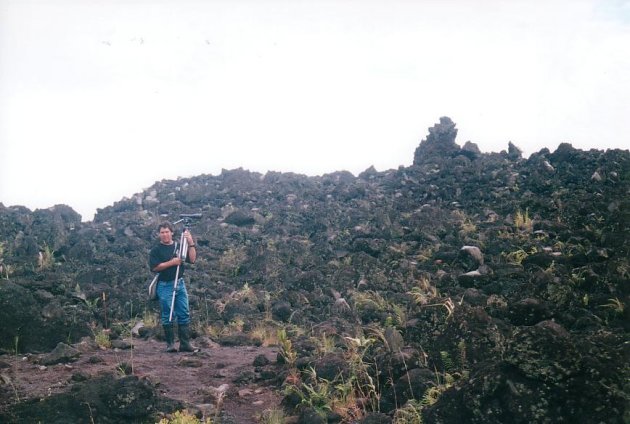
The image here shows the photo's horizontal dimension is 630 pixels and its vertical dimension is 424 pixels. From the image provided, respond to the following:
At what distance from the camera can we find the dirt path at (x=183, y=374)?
15.3ft

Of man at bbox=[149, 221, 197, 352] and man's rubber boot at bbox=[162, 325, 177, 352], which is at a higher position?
man at bbox=[149, 221, 197, 352]

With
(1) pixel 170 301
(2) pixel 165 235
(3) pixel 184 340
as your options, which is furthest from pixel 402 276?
(2) pixel 165 235

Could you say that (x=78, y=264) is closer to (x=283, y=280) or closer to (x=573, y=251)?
(x=283, y=280)

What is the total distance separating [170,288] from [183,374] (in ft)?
5.07

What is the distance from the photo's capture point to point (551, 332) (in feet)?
10.1

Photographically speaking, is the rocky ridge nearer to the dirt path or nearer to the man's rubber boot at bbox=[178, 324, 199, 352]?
the dirt path

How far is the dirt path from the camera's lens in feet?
15.3

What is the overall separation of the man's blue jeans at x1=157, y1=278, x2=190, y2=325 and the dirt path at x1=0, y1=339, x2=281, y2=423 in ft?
1.55

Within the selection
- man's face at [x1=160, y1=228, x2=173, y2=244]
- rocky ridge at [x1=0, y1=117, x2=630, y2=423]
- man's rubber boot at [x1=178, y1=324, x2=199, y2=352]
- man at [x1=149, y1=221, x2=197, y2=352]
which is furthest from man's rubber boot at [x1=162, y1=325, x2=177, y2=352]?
man's face at [x1=160, y1=228, x2=173, y2=244]

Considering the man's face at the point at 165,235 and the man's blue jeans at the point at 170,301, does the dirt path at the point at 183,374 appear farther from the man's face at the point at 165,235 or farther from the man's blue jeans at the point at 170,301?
the man's face at the point at 165,235

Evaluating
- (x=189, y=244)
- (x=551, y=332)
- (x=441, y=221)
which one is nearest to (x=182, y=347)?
(x=189, y=244)

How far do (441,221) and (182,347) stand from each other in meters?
5.98

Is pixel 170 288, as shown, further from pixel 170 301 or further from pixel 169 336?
pixel 169 336

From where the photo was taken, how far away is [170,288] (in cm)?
698
